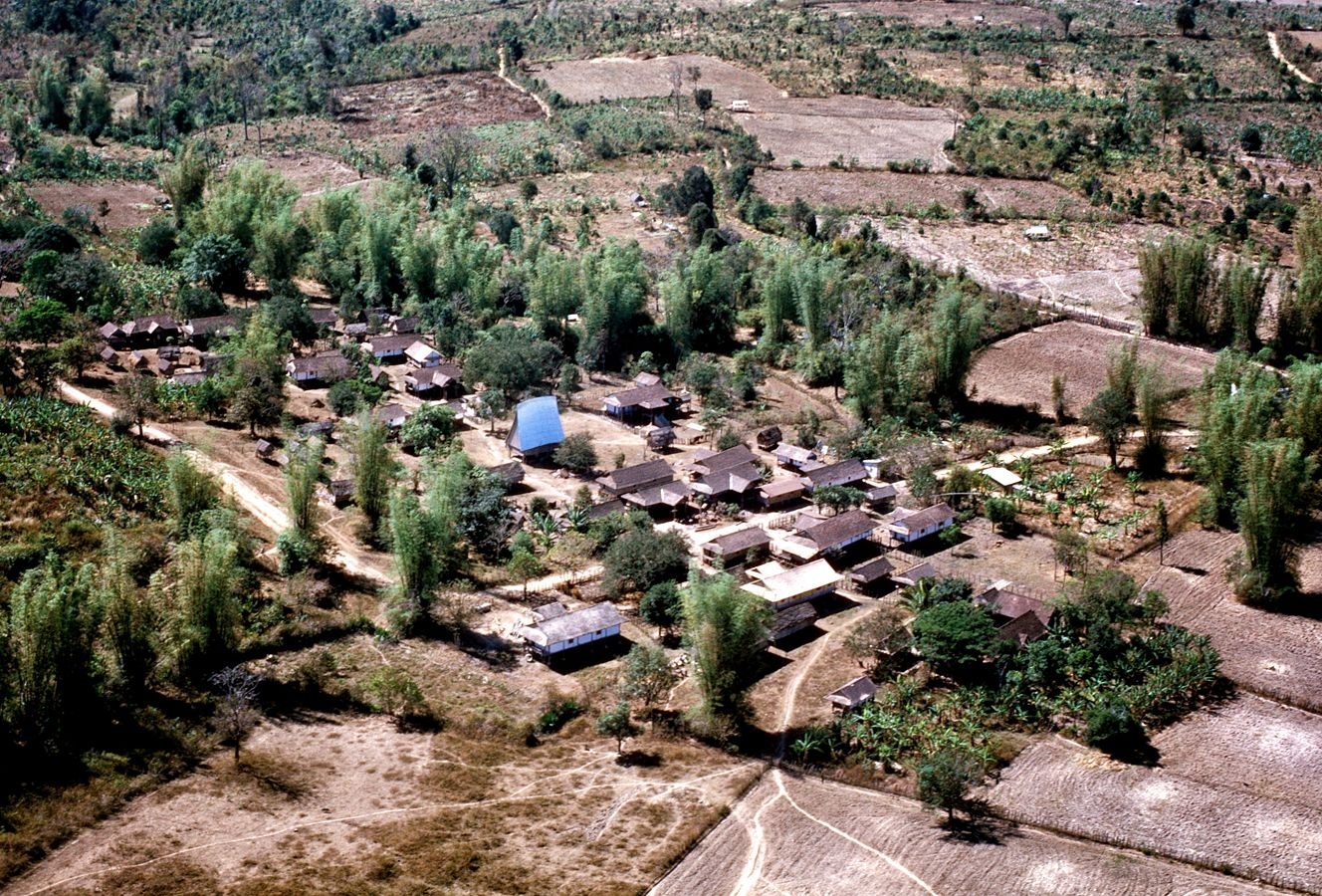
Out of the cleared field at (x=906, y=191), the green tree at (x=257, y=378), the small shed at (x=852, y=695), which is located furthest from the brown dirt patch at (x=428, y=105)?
the small shed at (x=852, y=695)

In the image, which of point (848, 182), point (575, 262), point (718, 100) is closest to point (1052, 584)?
point (575, 262)

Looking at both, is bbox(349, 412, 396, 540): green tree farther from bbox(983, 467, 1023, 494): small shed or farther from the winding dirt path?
the winding dirt path

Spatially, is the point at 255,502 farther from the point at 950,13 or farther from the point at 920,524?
the point at 950,13

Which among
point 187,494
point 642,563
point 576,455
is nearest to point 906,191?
point 576,455

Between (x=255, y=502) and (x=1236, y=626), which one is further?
(x=255, y=502)

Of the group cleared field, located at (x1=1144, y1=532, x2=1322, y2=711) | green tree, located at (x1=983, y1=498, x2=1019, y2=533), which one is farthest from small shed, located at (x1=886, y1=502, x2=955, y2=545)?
cleared field, located at (x1=1144, y1=532, x2=1322, y2=711)
